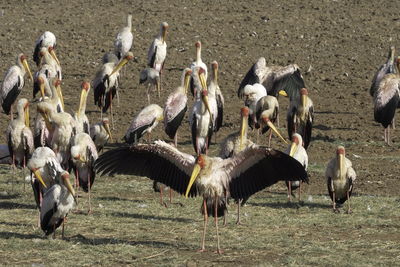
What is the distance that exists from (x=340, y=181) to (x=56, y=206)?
2.76m

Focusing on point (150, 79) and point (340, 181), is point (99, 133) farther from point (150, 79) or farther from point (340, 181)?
point (150, 79)

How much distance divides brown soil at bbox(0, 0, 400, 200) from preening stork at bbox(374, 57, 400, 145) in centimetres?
28

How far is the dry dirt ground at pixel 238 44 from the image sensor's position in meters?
14.4

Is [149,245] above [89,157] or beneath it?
beneath

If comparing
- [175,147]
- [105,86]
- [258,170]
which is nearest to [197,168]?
[258,170]

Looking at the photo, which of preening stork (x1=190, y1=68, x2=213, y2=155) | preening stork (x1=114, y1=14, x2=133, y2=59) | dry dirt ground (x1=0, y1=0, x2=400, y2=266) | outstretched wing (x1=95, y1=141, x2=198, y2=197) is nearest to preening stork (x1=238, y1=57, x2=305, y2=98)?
dry dirt ground (x1=0, y1=0, x2=400, y2=266)

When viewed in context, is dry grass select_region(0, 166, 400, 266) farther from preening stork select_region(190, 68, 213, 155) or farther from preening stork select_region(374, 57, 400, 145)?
preening stork select_region(374, 57, 400, 145)

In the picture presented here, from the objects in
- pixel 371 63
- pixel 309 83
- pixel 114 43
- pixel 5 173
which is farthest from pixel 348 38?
pixel 5 173

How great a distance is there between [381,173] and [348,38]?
26.8 ft

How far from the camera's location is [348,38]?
756 inches

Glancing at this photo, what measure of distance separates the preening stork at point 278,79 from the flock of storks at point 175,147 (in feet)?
0.04

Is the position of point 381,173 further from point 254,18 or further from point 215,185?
point 254,18

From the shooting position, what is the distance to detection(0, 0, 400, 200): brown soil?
14539 mm

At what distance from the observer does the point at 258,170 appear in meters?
8.02
